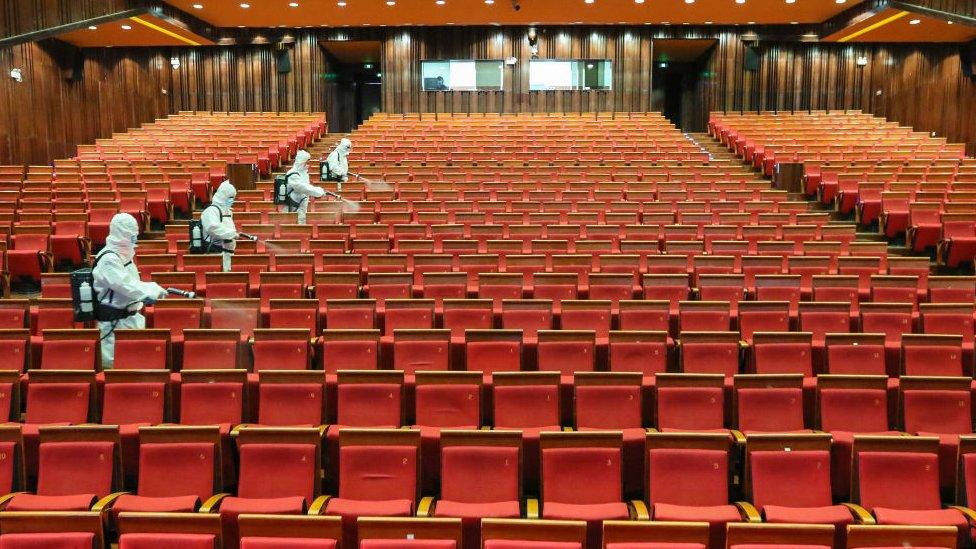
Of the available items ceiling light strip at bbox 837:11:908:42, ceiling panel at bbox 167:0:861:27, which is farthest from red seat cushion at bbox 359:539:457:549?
ceiling light strip at bbox 837:11:908:42

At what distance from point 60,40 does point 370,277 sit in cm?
561

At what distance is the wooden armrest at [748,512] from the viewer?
154cm

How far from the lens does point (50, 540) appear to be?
1375mm

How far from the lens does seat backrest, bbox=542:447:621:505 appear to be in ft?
5.57

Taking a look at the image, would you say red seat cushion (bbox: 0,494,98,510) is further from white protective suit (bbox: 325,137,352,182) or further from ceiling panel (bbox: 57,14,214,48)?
ceiling panel (bbox: 57,14,214,48)

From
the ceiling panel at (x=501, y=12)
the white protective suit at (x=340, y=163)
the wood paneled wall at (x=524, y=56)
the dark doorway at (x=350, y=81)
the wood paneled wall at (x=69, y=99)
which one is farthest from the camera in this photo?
the dark doorway at (x=350, y=81)

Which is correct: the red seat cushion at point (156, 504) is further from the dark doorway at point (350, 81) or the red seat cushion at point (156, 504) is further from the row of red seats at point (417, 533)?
the dark doorway at point (350, 81)

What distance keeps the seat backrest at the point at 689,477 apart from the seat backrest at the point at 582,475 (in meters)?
0.09

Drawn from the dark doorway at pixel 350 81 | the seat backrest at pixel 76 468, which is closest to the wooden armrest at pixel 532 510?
the seat backrest at pixel 76 468

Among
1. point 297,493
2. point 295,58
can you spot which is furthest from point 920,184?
point 295,58

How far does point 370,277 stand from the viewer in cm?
293

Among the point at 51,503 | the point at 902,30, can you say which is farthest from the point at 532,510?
the point at 902,30

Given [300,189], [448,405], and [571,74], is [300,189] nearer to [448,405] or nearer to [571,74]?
[448,405]

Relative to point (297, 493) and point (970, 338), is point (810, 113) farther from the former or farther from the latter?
point (297, 493)
